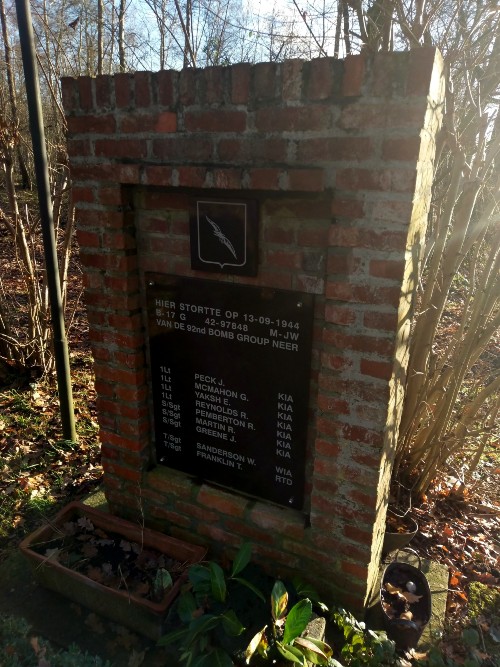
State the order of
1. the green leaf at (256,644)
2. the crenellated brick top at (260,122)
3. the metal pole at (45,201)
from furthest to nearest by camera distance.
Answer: the metal pole at (45,201) < the green leaf at (256,644) < the crenellated brick top at (260,122)

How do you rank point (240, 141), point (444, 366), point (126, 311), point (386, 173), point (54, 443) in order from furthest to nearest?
point (54, 443), point (444, 366), point (126, 311), point (240, 141), point (386, 173)

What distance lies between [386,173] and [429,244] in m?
1.54

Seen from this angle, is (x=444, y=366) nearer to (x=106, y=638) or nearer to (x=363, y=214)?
(x=363, y=214)

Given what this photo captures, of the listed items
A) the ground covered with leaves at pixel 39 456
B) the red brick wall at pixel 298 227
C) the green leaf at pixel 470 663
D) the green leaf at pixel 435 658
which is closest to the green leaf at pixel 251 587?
the red brick wall at pixel 298 227

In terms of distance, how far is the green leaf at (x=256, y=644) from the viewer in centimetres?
189

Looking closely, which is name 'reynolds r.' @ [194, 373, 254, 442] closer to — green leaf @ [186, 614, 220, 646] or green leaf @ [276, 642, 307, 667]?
green leaf @ [186, 614, 220, 646]

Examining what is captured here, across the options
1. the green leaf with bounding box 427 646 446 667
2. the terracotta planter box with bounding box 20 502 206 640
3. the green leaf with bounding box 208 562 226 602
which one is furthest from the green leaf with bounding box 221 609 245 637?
the green leaf with bounding box 427 646 446 667

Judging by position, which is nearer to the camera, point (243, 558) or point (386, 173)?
point (386, 173)

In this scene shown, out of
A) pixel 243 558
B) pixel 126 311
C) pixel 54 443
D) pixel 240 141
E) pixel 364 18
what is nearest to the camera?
pixel 240 141

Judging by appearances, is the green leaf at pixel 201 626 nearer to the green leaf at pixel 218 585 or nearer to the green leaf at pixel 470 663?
the green leaf at pixel 218 585

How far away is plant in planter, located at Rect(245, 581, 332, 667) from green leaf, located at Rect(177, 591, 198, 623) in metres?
0.33

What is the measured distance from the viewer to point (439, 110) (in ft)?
6.30

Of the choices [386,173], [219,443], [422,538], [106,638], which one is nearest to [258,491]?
[219,443]

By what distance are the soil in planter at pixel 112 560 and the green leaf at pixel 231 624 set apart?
1.30ft
